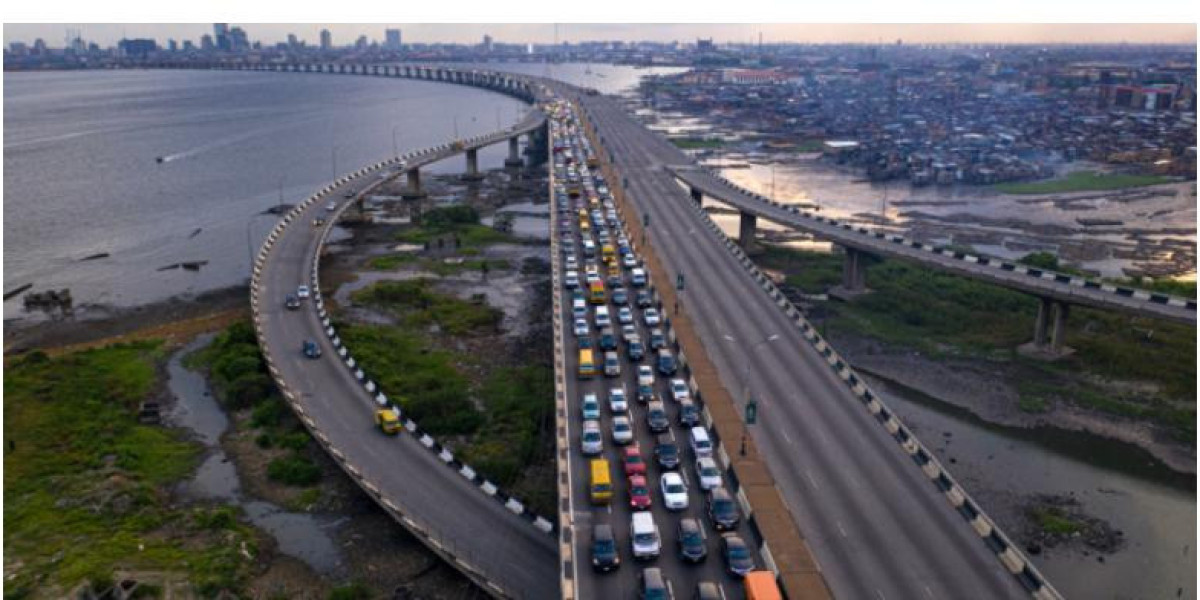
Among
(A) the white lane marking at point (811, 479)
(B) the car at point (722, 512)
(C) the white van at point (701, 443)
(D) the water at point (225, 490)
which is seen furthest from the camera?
(D) the water at point (225, 490)

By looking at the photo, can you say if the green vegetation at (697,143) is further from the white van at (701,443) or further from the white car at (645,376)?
the white van at (701,443)

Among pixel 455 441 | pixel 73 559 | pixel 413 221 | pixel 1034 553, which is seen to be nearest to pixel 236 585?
pixel 73 559

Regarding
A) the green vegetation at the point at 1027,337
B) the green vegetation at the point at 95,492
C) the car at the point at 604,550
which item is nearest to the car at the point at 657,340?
the car at the point at 604,550

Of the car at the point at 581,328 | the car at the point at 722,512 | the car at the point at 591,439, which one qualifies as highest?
the car at the point at 581,328

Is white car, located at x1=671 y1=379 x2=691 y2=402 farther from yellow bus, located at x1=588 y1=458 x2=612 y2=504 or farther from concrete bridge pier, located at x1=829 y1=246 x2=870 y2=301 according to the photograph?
concrete bridge pier, located at x1=829 y1=246 x2=870 y2=301

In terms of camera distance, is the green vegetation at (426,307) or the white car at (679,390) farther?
the green vegetation at (426,307)

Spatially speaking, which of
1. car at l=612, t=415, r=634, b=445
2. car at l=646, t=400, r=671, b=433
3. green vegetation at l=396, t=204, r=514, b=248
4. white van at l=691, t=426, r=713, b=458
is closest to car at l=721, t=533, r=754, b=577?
white van at l=691, t=426, r=713, b=458

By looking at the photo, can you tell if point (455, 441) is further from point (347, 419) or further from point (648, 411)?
point (648, 411)
